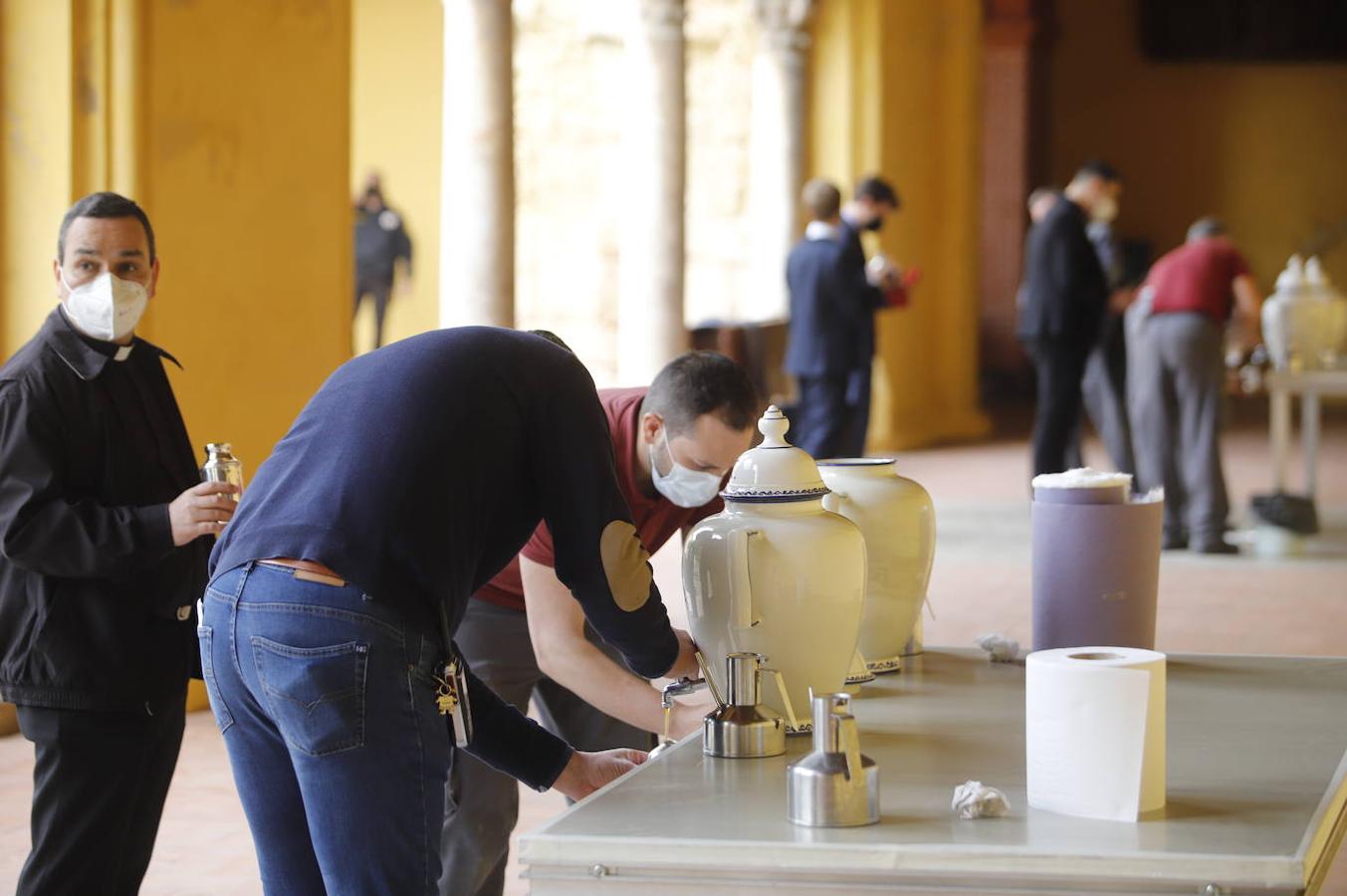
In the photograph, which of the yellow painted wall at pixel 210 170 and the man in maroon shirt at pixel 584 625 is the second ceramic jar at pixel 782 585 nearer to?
the man in maroon shirt at pixel 584 625

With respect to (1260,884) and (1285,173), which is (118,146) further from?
(1285,173)

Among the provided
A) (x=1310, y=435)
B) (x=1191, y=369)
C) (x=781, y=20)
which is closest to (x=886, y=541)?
(x=1191, y=369)

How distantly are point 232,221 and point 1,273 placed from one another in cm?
67

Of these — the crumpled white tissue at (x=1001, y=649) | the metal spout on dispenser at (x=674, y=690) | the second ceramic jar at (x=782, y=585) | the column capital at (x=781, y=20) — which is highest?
the column capital at (x=781, y=20)

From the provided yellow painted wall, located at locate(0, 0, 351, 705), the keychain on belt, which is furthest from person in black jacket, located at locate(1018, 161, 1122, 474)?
the keychain on belt

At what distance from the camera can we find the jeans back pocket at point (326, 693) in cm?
192

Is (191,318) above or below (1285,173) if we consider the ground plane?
below

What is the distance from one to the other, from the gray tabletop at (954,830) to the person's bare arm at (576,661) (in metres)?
0.34

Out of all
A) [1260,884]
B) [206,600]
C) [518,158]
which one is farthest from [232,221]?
[518,158]

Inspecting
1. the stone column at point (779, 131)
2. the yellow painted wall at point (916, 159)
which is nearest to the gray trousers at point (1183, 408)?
the stone column at point (779, 131)

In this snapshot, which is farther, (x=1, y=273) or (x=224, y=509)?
(x=1, y=273)

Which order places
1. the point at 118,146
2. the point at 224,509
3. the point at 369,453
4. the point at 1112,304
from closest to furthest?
the point at 369,453 < the point at 224,509 < the point at 118,146 < the point at 1112,304

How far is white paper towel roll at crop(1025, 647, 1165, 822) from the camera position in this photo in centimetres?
174

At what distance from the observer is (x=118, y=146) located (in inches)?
196
